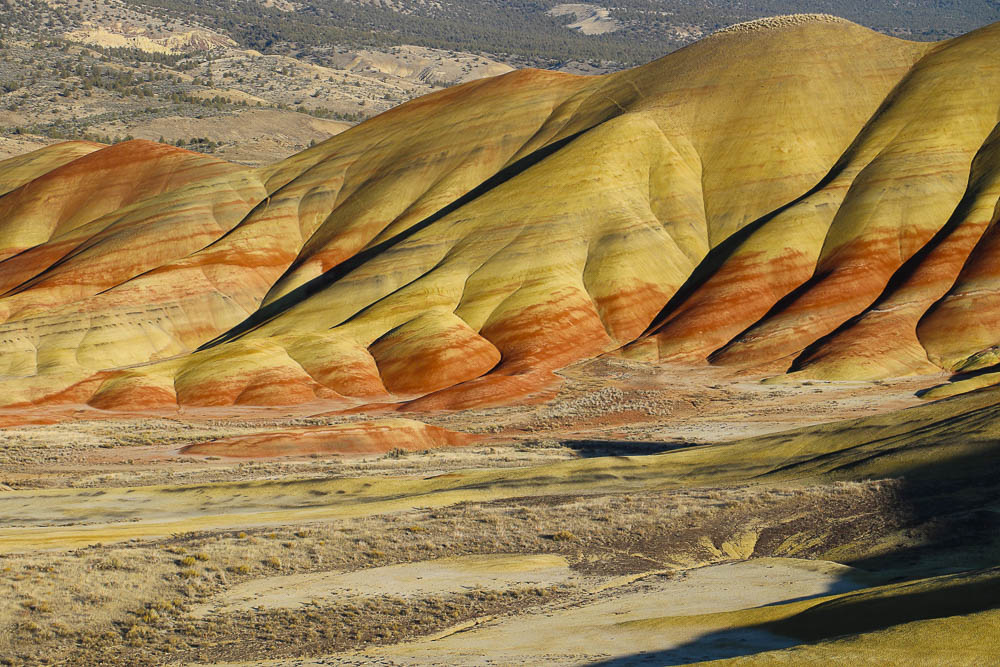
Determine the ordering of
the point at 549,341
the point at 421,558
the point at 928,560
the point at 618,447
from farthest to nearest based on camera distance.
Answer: the point at 549,341 < the point at 618,447 < the point at 421,558 < the point at 928,560

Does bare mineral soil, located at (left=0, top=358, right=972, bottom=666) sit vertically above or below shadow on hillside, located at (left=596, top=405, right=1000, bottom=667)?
below

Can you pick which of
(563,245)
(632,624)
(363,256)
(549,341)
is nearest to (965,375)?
(549,341)

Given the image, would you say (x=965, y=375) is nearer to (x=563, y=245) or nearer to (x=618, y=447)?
(x=618, y=447)

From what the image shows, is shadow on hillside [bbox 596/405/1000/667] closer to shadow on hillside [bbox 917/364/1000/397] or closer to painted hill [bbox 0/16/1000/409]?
shadow on hillside [bbox 917/364/1000/397]

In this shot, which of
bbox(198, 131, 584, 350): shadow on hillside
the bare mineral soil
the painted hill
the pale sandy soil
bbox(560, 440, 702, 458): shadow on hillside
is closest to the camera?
the pale sandy soil

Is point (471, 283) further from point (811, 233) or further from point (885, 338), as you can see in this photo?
point (885, 338)

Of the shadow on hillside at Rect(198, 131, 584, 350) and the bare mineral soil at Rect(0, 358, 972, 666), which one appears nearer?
the bare mineral soil at Rect(0, 358, 972, 666)

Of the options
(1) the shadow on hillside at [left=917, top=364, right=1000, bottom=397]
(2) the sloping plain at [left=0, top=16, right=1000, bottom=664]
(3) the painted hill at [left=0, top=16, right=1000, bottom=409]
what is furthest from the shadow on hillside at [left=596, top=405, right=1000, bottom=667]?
(3) the painted hill at [left=0, top=16, right=1000, bottom=409]

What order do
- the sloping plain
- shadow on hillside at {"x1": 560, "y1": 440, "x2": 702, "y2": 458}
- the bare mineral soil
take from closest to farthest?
the bare mineral soil < the sloping plain < shadow on hillside at {"x1": 560, "y1": 440, "x2": 702, "y2": 458}
